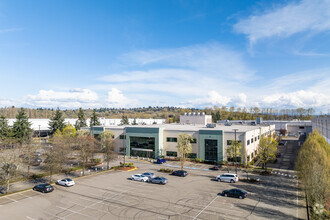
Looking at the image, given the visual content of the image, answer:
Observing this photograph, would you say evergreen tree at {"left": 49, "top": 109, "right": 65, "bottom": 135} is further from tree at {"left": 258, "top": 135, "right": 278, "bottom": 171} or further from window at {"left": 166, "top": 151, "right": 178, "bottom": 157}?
tree at {"left": 258, "top": 135, "right": 278, "bottom": 171}

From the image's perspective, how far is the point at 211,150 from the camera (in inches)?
2119

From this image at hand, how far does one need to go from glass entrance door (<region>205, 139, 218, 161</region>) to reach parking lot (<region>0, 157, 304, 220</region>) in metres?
15.9

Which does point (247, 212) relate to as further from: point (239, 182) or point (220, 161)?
point (220, 161)

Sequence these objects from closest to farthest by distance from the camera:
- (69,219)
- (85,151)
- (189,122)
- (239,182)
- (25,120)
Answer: (69,219)
(239,182)
(85,151)
(25,120)
(189,122)

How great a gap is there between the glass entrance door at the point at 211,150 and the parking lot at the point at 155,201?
15.9 m

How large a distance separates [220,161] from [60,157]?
3626cm

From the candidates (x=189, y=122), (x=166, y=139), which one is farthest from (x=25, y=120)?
(x=189, y=122)

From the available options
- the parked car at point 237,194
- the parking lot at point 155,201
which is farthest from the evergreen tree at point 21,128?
the parked car at point 237,194

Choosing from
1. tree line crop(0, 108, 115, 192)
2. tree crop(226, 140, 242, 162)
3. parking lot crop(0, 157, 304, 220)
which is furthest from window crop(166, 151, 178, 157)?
parking lot crop(0, 157, 304, 220)

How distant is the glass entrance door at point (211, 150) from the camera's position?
5316 cm

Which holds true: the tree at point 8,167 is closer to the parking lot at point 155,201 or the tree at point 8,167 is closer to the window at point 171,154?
the parking lot at point 155,201

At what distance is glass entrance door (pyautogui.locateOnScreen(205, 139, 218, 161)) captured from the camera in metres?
53.2

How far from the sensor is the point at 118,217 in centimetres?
2316

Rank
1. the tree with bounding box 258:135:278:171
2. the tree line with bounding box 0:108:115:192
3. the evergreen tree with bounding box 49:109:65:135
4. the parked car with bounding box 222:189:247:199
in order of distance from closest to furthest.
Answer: the parked car with bounding box 222:189:247:199
the tree line with bounding box 0:108:115:192
the tree with bounding box 258:135:278:171
the evergreen tree with bounding box 49:109:65:135
